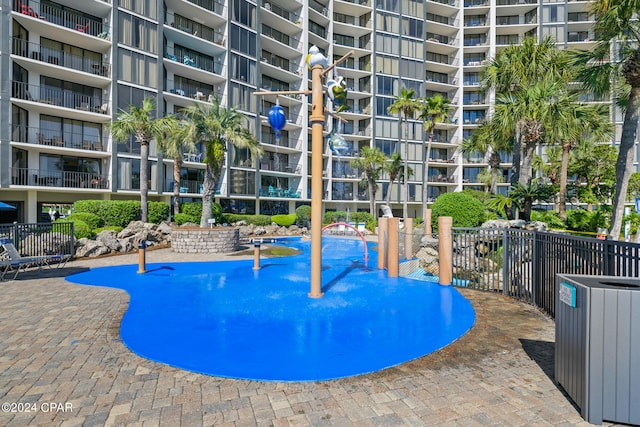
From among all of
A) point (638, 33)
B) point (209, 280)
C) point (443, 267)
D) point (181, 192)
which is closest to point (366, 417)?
point (443, 267)

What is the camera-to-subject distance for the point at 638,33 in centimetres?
1265

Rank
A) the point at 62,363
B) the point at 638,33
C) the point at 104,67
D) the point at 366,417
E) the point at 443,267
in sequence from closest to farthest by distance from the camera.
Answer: the point at 366,417, the point at 62,363, the point at 443,267, the point at 638,33, the point at 104,67

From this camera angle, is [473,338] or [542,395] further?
[473,338]

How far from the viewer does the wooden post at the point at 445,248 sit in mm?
9805

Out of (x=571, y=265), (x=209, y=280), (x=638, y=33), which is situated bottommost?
(x=209, y=280)

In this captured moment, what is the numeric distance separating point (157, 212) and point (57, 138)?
28.8 feet

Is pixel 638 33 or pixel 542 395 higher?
pixel 638 33

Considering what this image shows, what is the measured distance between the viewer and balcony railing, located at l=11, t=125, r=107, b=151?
2314 cm

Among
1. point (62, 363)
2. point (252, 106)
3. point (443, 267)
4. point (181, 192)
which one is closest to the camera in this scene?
point (62, 363)

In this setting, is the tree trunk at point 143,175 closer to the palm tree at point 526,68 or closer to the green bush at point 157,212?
the green bush at point 157,212

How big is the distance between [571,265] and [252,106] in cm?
3476

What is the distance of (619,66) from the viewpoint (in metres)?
A: 13.5

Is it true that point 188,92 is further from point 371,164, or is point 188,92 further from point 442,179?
point 442,179

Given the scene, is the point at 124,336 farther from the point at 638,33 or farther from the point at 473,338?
the point at 638,33
